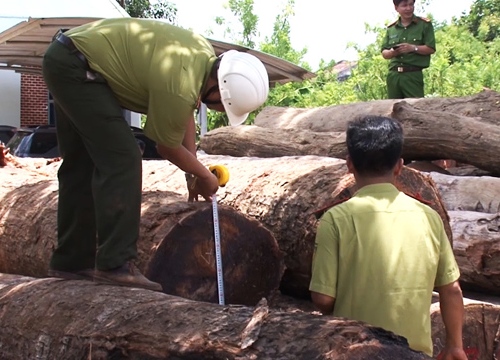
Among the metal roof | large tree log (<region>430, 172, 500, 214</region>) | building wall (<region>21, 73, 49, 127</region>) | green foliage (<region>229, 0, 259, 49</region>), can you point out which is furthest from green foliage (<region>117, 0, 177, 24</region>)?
large tree log (<region>430, 172, 500, 214</region>)

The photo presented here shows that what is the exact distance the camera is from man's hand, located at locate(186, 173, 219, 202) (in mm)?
4430

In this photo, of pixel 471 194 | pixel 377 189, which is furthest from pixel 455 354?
pixel 471 194

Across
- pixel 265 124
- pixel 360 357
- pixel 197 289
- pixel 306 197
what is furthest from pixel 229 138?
pixel 360 357

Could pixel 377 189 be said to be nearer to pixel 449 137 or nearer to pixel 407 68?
pixel 449 137

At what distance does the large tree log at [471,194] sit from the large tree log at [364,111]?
994mm

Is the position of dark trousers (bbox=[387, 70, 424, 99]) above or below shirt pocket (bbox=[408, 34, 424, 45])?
below

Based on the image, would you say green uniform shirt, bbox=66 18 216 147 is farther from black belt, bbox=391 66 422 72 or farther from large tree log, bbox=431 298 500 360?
black belt, bbox=391 66 422 72

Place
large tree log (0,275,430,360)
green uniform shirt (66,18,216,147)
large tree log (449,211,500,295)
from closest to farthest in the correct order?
large tree log (0,275,430,360) → green uniform shirt (66,18,216,147) → large tree log (449,211,500,295)

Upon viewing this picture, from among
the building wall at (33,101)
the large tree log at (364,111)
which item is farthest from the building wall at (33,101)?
the large tree log at (364,111)

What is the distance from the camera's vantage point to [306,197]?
16.4ft

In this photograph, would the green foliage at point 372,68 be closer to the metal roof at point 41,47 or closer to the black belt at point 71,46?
the metal roof at point 41,47

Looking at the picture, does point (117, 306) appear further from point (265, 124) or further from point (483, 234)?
point (265, 124)

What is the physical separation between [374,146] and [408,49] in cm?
655

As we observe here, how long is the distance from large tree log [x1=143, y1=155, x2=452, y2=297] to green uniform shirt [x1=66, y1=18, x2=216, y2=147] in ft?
3.82
